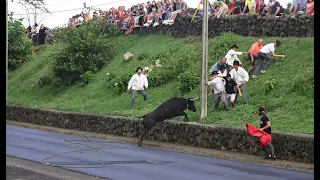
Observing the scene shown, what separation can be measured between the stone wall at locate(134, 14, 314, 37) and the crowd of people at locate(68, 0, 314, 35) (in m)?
0.30

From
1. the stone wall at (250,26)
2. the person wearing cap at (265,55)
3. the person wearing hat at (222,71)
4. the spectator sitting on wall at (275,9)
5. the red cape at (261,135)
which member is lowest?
the red cape at (261,135)

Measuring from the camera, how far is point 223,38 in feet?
96.9

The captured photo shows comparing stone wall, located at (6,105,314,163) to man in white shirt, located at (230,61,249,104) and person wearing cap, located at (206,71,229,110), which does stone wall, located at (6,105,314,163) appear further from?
man in white shirt, located at (230,61,249,104)

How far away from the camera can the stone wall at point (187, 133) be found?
58.3ft

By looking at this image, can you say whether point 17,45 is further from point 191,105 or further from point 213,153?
point 213,153

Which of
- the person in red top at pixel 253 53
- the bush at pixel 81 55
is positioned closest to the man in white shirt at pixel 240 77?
the person in red top at pixel 253 53

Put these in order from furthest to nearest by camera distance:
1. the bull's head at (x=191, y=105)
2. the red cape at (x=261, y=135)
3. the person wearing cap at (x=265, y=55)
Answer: the person wearing cap at (x=265, y=55), the bull's head at (x=191, y=105), the red cape at (x=261, y=135)

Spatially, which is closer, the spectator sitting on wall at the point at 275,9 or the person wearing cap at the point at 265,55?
the person wearing cap at the point at 265,55

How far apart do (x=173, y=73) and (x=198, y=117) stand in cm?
659

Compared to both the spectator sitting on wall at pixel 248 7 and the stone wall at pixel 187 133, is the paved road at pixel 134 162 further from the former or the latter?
the spectator sitting on wall at pixel 248 7

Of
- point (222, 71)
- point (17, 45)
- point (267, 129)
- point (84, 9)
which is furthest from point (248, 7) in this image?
point (17, 45)

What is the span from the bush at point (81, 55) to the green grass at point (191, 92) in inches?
26.2

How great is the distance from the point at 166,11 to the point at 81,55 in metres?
5.53

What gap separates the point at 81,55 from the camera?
→ 36219 mm
